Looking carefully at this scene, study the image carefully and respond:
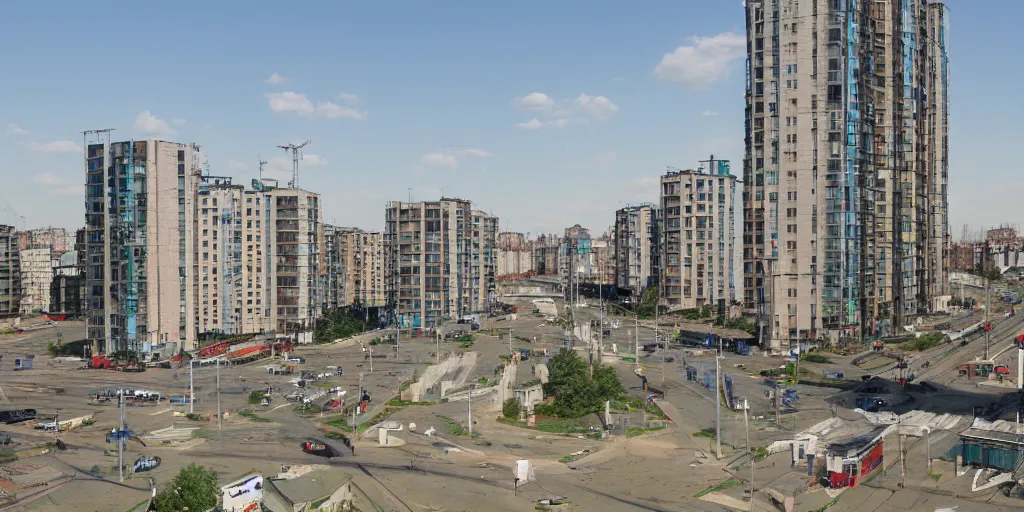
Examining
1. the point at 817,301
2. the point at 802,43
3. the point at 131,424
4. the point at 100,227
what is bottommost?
the point at 131,424

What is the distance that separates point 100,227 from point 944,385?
91.8 metres

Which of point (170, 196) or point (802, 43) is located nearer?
point (802, 43)

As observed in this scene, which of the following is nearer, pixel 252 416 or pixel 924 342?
pixel 252 416

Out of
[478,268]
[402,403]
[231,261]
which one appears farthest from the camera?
[478,268]

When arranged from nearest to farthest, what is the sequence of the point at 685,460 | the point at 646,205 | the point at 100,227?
1. the point at 685,460
2. the point at 100,227
3. the point at 646,205

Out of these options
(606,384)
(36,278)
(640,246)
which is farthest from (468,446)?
(36,278)

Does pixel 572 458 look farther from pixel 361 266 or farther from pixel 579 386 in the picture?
pixel 361 266

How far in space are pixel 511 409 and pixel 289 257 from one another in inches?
2389

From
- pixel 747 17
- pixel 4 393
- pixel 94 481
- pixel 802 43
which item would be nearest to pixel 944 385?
pixel 802 43

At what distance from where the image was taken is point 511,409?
207 ft

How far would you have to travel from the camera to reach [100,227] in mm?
99312

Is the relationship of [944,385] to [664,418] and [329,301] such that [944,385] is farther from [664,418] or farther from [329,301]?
[329,301]

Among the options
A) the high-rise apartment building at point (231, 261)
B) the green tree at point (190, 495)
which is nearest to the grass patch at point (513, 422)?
the green tree at point (190, 495)

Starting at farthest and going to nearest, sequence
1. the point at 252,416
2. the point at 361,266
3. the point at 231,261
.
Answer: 1. the point at 361,266
2. the point at 231,261
3. the point at 252,416
